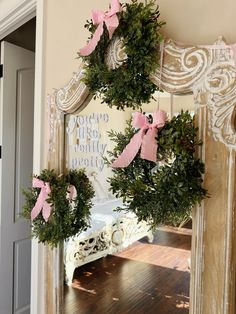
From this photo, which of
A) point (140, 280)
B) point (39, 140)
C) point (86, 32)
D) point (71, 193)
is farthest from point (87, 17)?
point (140, 280)

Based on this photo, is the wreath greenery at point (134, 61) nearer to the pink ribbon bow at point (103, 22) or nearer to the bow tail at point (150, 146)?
the pink ribbon bow at point (103, 22)

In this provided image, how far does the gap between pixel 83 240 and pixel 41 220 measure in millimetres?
173

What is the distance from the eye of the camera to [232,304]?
71 cm

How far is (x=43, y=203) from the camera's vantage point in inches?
42.8

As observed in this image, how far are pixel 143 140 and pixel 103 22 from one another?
38 cm

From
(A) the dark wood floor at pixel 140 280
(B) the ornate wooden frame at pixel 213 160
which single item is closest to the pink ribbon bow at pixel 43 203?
(A) the dark wood floor at pixel 140 280

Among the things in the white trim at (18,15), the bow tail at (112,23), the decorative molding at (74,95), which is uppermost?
the white trim at (18,15)

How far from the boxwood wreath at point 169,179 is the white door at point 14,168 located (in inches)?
53.9

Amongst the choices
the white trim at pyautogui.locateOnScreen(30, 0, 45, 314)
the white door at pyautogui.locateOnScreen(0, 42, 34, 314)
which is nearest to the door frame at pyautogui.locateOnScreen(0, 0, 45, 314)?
the white trim at pyautogui.locateOnScreen(30, 0, 45, 314)

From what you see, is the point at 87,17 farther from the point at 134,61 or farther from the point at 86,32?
the point at 134,61

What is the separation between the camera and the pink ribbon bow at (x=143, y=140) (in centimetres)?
76

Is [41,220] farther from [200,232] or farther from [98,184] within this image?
[200,232]

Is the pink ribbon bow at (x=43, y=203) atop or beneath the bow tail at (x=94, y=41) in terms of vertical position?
beneath

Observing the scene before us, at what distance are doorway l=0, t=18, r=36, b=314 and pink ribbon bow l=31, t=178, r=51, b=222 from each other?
93cm
